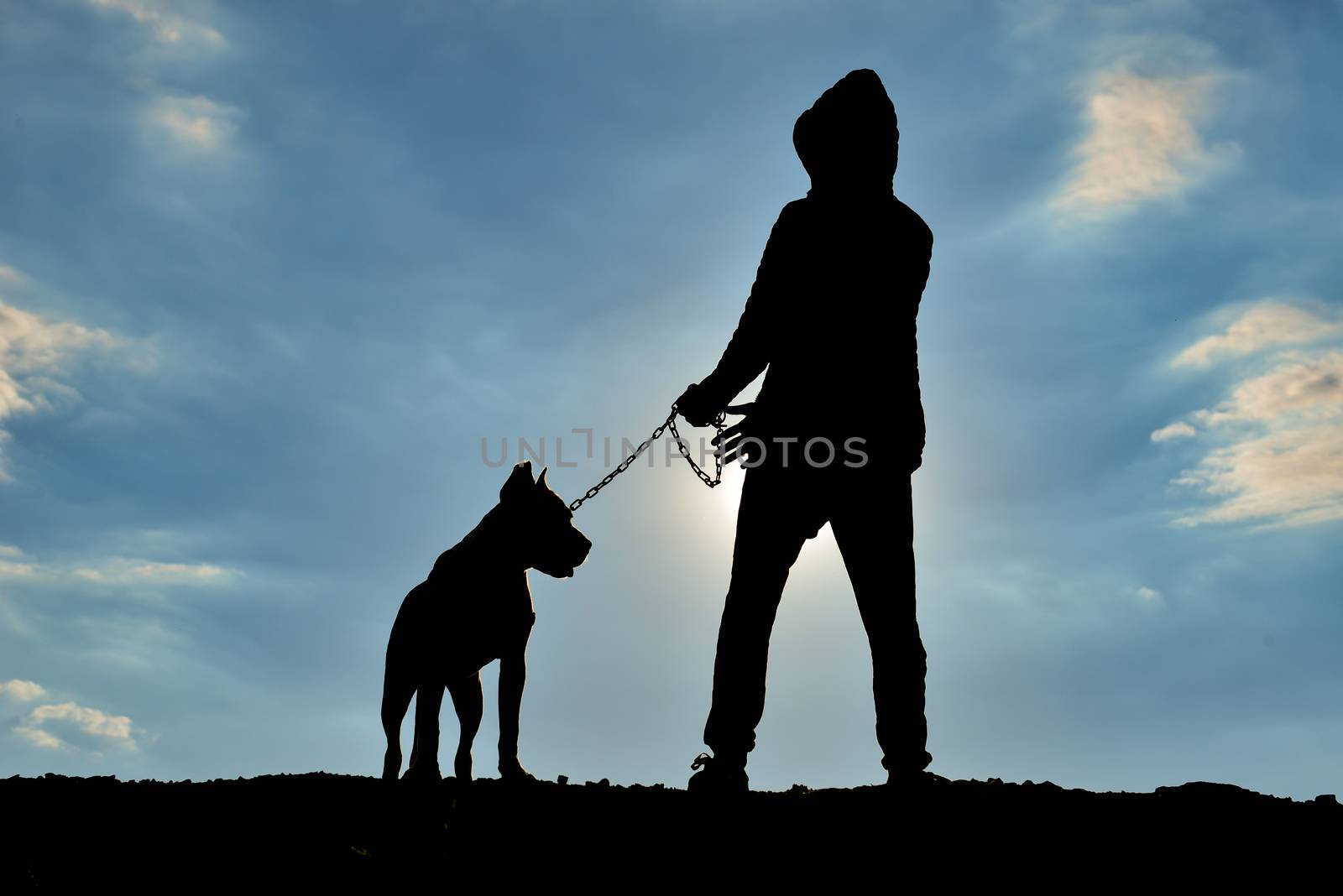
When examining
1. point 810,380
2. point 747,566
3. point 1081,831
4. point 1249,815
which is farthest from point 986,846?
point 810,380

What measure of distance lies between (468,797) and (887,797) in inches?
114

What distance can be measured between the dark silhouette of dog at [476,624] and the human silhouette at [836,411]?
222cm

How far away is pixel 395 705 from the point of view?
10195mm

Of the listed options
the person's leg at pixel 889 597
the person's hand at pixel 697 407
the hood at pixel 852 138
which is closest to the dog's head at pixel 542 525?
the person's hand at pixel 697 407

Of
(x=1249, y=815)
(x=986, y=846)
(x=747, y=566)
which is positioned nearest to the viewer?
(x=986, y=846)

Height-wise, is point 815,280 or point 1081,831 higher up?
point 815,280

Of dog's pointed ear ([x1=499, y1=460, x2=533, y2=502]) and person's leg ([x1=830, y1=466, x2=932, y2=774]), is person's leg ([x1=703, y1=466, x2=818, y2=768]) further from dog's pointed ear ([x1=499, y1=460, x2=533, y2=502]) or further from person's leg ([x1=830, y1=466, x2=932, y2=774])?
dog's pointed ear ([x1=499, y1=460, x2=533, y2=502])

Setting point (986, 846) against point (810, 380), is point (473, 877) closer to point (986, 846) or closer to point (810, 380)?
point (986, 846)

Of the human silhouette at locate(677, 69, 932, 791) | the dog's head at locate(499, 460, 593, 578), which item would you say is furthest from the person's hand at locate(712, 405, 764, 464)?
the dog's head at locate(499, 460, 593, 578)

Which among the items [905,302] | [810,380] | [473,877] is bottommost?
[473,877]

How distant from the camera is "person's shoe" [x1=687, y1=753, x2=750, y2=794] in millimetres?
7359

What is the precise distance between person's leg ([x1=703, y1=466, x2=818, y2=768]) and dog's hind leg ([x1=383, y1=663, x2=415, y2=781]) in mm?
3503

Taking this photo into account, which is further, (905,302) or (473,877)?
(905,302)

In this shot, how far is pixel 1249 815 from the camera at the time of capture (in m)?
6.98
